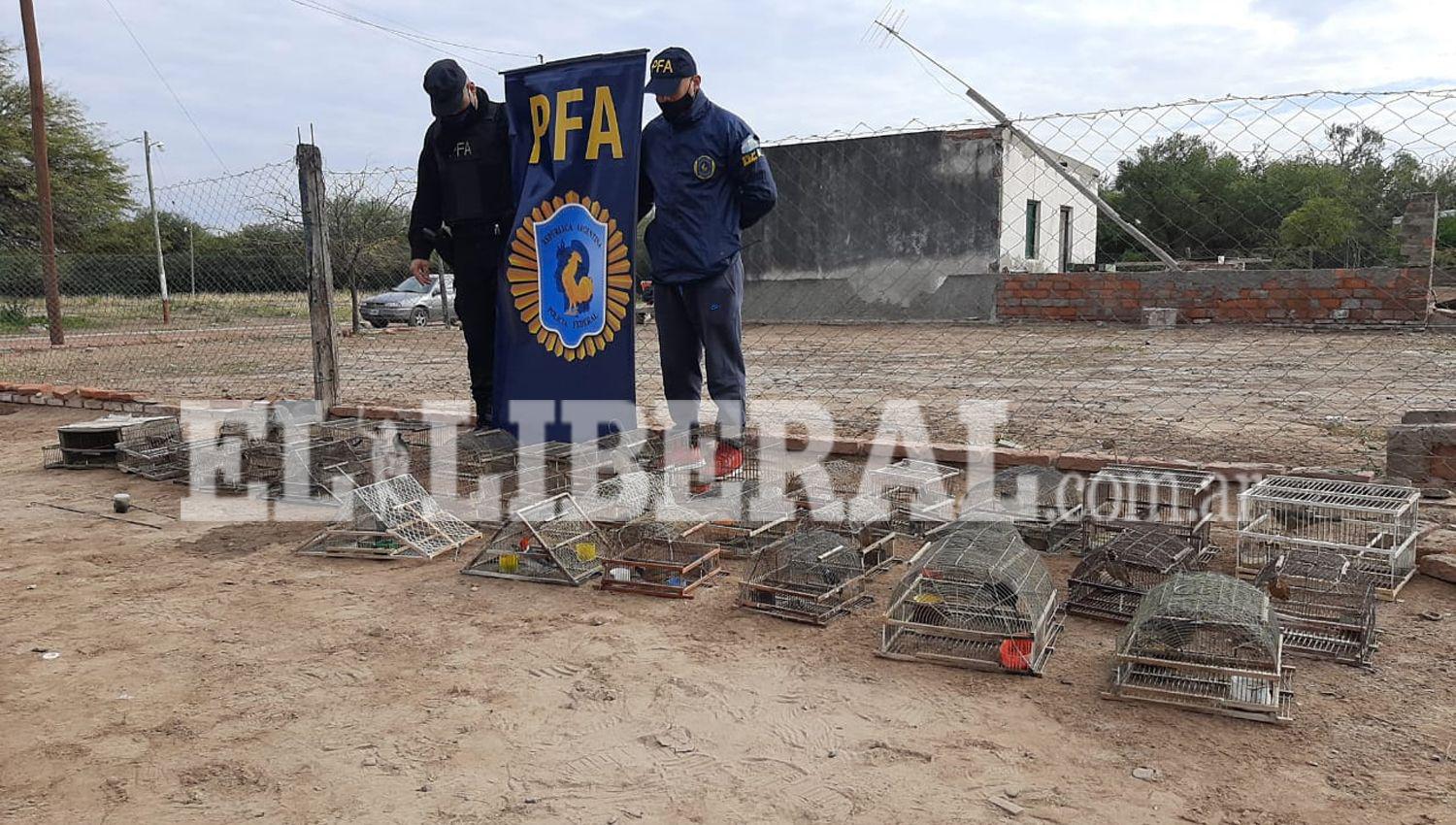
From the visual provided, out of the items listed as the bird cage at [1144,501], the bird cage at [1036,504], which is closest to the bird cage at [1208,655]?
the bird cage at [1144,501]

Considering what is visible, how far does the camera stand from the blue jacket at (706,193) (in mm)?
4785

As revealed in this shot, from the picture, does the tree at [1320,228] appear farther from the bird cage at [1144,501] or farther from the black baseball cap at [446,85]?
the black baseball cap at [446,85]

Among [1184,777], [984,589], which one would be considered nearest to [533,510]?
[984,589]

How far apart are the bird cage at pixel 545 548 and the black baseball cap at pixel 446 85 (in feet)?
7.75

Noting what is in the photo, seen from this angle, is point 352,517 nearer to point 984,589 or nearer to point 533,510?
point 533,510

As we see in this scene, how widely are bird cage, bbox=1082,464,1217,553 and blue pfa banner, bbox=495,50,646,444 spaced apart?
2.43m

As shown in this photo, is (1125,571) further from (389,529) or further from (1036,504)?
(389,529)

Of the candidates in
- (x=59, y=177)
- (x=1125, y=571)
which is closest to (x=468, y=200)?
(x=1125, y=571)

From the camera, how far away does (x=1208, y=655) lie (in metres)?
2.81

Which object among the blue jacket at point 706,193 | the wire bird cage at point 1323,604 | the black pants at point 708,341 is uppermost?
the blue jacket at point 706,193

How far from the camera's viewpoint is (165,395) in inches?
370

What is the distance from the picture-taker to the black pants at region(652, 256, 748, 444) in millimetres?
4848

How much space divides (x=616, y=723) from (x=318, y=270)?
493 centimetres

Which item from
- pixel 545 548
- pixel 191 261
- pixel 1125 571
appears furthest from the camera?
pixel 191 261
